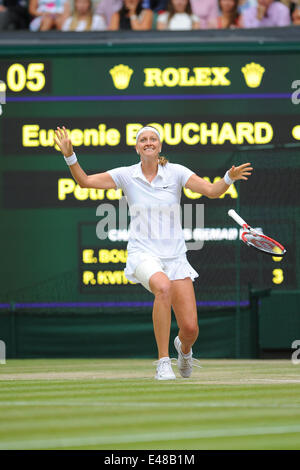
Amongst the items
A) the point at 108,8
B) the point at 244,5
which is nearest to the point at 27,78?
the point at 108,8

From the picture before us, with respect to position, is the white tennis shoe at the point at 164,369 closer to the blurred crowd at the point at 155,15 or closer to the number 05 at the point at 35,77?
the number 05 at the point at 35,77

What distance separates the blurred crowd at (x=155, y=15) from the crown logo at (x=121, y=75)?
3.74 feet

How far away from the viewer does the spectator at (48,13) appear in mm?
14242

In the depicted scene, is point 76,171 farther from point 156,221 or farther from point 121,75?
point 121,75

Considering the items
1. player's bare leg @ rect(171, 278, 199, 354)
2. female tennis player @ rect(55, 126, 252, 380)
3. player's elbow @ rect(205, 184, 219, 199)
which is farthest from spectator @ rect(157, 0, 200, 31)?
player's bare leg @ rect(171, 278, 199, 354)

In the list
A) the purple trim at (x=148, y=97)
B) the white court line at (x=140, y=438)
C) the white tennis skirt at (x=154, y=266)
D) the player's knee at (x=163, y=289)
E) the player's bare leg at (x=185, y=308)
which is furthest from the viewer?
the purple trim at (x=148, y=97)

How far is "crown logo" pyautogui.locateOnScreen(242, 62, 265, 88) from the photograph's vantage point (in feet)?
41.4

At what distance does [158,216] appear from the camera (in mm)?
7492

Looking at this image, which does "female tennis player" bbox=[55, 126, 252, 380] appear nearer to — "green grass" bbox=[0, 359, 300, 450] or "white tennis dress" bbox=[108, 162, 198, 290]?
"white tennis dress" bbox=[108, 162, 198, 290]

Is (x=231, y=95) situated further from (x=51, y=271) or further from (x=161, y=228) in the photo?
(x=161, y=228)

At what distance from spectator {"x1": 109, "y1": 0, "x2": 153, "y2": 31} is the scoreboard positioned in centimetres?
134

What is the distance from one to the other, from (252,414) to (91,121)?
26.2ft

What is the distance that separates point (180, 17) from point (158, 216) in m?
6.87

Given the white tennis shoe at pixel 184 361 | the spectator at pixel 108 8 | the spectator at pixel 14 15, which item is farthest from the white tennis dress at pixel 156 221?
the spectator at pixel 14 15
